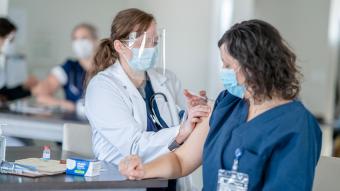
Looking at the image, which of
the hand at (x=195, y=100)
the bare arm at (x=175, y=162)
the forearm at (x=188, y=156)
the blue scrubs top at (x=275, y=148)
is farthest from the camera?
the hand at (x=195, y=100)

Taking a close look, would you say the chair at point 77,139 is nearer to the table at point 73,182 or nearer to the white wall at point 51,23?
the table at point 73,182

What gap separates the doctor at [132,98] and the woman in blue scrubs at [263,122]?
337 millimetres

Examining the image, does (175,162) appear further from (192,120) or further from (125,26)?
(125,26)

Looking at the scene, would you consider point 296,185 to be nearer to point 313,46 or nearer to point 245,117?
point 245,117

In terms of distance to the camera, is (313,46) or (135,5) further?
(313,46)

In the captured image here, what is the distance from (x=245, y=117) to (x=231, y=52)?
8.2 inches

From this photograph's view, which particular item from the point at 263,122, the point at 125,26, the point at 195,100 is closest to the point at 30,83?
the point at 125,26

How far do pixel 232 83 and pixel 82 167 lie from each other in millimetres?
561

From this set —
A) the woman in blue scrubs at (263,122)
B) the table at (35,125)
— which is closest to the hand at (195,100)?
the woman in blue scrubs at (263,122)

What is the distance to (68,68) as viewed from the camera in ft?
15.8

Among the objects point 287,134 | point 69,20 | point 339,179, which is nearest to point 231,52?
point 287,134

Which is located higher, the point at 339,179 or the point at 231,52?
the point at 231,52

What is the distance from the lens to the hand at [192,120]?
7.80ft

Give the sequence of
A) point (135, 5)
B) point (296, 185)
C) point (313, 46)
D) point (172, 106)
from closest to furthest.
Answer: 1. point (296, 185)
2. point (172, 106)
3. point (135, 5)
4. point (313, 46)
